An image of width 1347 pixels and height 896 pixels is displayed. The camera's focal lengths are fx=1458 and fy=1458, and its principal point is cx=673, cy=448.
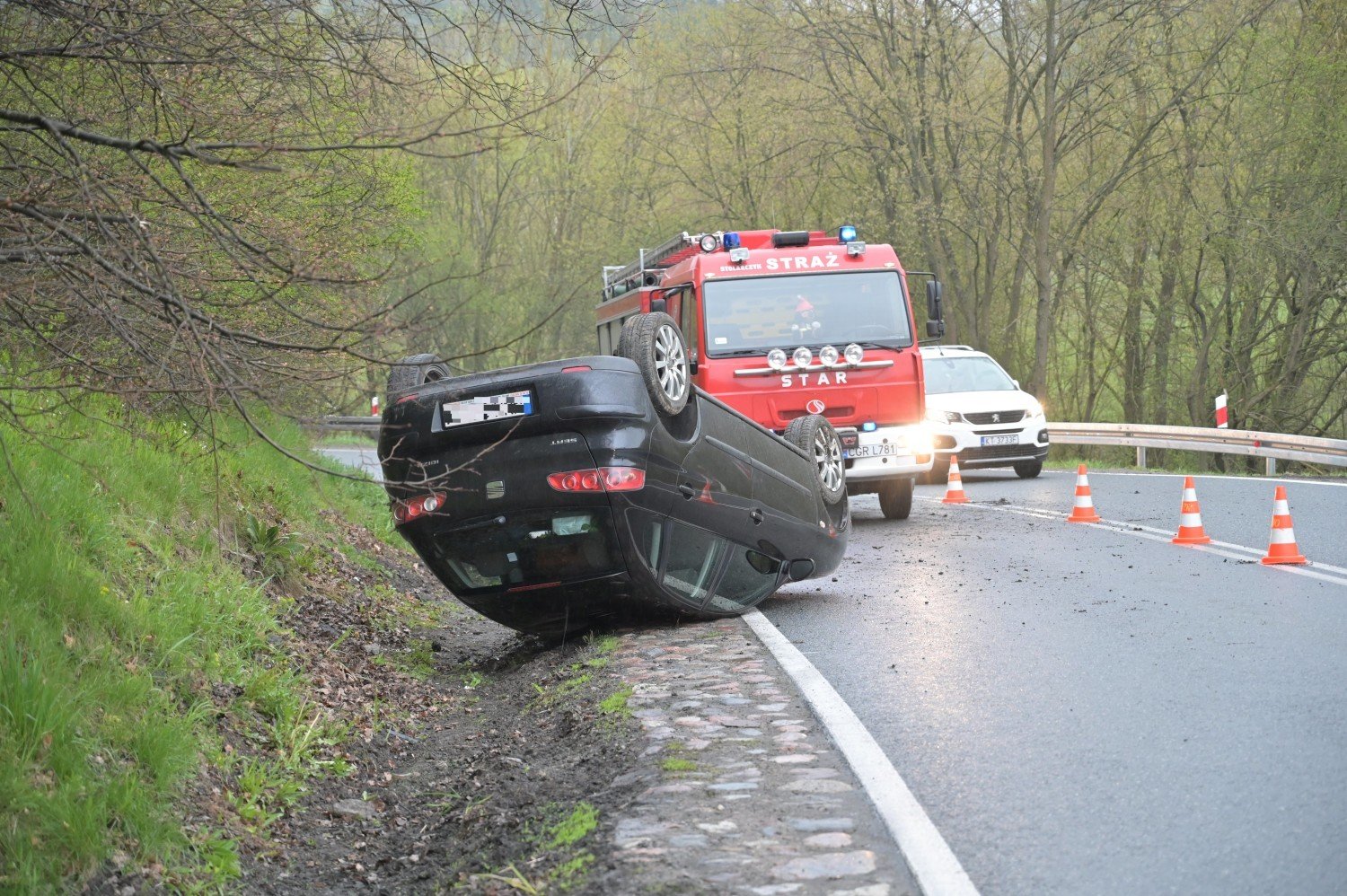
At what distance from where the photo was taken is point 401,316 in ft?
19.9

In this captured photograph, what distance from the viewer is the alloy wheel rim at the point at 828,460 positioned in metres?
11.2

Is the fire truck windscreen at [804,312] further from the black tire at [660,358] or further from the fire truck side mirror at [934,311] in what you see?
the black tire at [660,358]

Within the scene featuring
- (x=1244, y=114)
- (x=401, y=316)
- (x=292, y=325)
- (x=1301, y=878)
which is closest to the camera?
(x=1301, y=878)

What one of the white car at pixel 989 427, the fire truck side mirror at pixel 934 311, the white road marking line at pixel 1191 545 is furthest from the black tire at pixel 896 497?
the white car at pixel 989 427

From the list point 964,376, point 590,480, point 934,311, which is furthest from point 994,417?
point 590,480

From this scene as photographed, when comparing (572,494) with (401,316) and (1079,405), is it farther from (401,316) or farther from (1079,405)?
(1079,405)

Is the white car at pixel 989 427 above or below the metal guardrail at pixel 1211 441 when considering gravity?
above

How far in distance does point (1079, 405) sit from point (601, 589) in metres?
37.5

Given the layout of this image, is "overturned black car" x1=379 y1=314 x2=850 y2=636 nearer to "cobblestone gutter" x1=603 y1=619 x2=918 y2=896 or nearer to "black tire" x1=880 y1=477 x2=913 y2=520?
"cobblestone gutter" x1=603 y1=619 x2=918 y2=896

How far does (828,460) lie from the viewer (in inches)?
448

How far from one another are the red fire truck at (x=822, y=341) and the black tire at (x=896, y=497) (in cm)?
1

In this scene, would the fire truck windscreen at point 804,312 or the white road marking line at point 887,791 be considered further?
the fire truck windscreen at point 804,312

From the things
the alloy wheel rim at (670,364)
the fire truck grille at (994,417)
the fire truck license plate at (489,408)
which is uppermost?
the alloy wheel rim at (670,364)

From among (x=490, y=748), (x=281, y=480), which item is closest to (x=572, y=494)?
(x=490, y=748)
